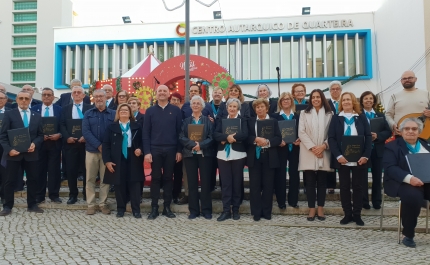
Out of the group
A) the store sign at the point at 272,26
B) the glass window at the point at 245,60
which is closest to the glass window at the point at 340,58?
the store sign at the point at 272,26

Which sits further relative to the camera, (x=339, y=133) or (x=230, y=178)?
(x=230, y=178)

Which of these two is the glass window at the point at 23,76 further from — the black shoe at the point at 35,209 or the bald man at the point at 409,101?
the bald man at the point at 409,101

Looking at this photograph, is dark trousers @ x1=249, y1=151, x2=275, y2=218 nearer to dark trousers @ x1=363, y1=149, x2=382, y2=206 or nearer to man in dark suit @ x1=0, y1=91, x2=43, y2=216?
dark trousers @ x1=363, y1=149, x2=382, y2=206

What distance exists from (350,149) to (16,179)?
573 cm

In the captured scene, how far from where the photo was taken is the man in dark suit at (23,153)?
7.45 meters

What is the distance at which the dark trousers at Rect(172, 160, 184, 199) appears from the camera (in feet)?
26.7

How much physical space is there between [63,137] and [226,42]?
2859 cm

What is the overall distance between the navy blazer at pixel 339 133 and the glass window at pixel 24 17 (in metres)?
67.2

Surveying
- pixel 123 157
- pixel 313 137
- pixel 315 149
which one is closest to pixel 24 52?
pixel 123 157

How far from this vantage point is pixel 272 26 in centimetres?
3488

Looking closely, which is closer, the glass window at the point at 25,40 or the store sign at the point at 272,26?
the store sign at the point at 272,26

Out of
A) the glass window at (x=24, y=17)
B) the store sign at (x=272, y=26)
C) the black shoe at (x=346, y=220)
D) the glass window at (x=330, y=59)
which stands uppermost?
the glass window at (x=24, y=17)

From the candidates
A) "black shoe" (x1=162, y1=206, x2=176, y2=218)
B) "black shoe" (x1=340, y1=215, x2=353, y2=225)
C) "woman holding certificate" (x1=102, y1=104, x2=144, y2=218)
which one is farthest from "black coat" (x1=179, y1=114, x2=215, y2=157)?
"black shoe" (x1=340, y1=215, x2=353, y2=225)

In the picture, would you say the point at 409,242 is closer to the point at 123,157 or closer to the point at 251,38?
the point at 123,157
